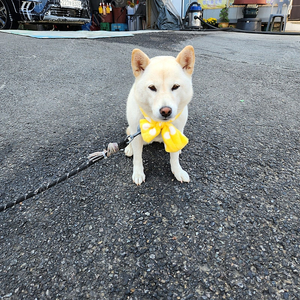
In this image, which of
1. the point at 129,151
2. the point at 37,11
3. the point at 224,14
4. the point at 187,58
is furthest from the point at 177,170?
the point at 224,14

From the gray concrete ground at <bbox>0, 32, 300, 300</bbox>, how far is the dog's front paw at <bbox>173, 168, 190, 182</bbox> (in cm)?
6

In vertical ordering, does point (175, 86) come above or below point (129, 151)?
above

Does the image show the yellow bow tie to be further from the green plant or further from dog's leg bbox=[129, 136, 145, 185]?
the green plant

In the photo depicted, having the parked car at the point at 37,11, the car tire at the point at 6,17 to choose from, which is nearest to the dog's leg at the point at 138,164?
the parked car at the point at 37,11

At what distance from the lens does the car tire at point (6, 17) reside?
23.0 ft

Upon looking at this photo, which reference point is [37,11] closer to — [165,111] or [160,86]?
[160,86]

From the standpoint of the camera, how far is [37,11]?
7.23 metres

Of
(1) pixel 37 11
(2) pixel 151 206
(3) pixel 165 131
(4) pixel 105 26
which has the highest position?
(1) pixel 37 11

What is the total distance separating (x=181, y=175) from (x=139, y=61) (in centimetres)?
105

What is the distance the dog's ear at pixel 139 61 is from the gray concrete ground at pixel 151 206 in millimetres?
918

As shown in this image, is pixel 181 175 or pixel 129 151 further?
pixel 129 151

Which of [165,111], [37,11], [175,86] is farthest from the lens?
[37,11]

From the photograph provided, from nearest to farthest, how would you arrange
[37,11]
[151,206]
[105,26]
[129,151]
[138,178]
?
[151,206] < [138,178] < [129,151] < [37,11] < [105,26]

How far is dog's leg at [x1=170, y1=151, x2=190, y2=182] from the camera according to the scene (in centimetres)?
202
